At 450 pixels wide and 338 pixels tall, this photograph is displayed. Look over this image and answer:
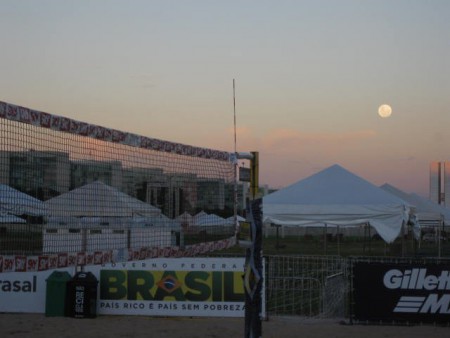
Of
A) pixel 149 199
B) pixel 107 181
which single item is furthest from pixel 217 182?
pixel 107 181

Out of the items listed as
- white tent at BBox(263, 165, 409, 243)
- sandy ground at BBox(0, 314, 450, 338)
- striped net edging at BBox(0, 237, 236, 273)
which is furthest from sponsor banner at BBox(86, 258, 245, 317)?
white tent at BBox(263, 165, 409, 243)

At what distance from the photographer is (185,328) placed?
1317 cm

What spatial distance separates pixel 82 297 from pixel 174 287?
6.04ft

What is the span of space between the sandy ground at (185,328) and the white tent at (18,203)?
249 inches

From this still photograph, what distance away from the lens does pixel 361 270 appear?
13312mm

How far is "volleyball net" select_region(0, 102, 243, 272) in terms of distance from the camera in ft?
20.8

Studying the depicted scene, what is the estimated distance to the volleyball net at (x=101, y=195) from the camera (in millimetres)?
6336

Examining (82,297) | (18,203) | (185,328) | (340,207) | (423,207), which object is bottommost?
(185,328)

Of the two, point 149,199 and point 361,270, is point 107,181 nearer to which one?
point 149,199

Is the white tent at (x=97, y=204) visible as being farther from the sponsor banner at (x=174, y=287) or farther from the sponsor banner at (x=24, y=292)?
the sponsor banner at (x=24, y=292)

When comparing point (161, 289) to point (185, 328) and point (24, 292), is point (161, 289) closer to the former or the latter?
point (185, 328)

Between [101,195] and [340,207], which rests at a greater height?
[340,207]

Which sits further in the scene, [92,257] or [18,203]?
[92,257]

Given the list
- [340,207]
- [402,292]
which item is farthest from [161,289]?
[340,207]
